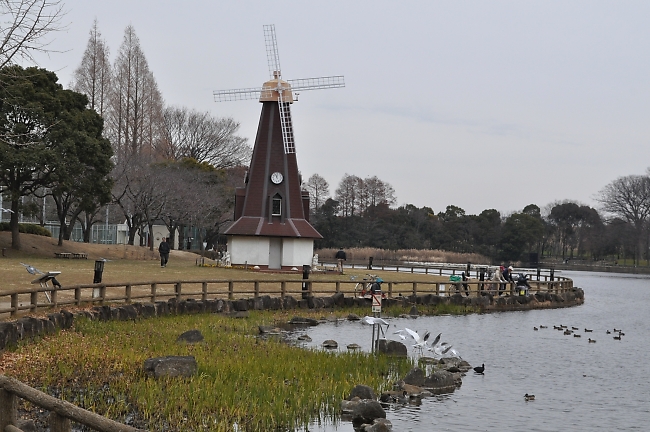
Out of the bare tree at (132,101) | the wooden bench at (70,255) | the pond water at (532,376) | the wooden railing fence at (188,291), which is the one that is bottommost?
the pond water at (532,376)

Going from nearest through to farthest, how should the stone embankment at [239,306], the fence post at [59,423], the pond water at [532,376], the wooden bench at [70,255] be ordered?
the fence post at [59,423]
the pond water at [532,376]
the stone embankment at [239,306]
the wooden bench at [70,255]

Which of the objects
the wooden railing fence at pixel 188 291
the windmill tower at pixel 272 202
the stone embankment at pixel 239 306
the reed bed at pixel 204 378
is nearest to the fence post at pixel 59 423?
the reed bed at pixel 204 378

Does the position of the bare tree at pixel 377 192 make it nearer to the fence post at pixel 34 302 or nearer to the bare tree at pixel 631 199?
the bare tree at pixel 631 199

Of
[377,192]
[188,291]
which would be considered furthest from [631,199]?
[188,291]

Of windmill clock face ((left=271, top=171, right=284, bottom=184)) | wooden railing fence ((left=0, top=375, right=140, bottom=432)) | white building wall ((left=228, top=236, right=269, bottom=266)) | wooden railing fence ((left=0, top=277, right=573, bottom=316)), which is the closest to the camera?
wooden railing fence ((left=0, top=375, right=140, bottom=432))

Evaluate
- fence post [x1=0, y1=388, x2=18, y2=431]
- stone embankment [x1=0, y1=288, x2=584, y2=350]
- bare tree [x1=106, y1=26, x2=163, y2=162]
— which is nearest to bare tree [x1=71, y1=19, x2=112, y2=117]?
bare tree [x1=106, y1=26, x2=163, y2=162]

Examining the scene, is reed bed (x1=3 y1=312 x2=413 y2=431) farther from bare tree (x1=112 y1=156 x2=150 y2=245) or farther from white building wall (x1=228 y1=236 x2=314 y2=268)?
bare tree (x1=112 y1=156 x2=150 y2=245)

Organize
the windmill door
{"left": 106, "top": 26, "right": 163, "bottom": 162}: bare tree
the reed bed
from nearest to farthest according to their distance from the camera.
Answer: the reed bed, the windmill door, {"left": 106, "top": 26, "right": 163, "bottom": 162}: bare tree

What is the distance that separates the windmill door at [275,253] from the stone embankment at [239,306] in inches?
565

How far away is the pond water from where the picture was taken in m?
12.2

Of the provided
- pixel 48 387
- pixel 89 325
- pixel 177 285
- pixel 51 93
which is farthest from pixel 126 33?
pixel 48 387

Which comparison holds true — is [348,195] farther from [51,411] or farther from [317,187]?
[51,411]

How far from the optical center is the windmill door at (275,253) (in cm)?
4412

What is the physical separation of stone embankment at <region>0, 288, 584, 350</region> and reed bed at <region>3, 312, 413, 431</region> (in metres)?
0.38
